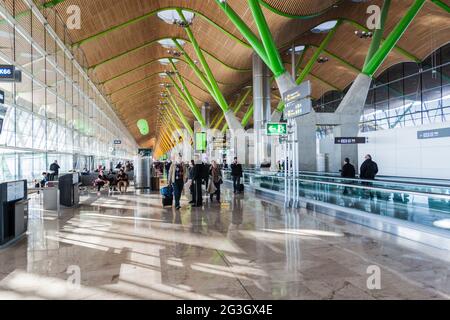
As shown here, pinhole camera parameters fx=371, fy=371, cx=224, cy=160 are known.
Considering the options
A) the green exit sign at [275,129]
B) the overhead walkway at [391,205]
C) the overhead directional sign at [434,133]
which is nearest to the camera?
the overhead walkway at [391,205]

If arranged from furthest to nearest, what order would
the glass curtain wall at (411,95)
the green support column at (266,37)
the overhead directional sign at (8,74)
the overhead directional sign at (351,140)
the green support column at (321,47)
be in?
the green support column at (321,47)
the glass curtain wall at (411,95)
the overhead directional sign at (351,140)
the green support column at (266,37)
the overhead directional sign at (8,74)

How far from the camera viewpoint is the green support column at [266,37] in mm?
17438

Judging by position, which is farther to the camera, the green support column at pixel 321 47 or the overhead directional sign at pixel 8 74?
the green support column at pixel 321 47

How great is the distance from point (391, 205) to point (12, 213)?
7808mm

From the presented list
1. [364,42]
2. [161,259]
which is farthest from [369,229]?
[364,42]

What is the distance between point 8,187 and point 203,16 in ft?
66.2

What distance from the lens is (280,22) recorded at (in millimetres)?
21609

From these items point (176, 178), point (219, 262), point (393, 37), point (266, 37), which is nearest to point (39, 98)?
point (176, 178)

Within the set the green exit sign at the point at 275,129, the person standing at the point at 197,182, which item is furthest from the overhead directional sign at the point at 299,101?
the green exit sign at the point at 275,129

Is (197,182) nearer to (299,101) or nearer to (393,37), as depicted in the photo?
(299,101)

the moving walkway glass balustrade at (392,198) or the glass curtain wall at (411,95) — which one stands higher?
the glass curtain wall at (411,95)

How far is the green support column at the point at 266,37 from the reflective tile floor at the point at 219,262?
11228 millimetres

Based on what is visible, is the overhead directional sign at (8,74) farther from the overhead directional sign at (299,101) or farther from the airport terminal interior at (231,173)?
the overhead directional sign at (299,101)
